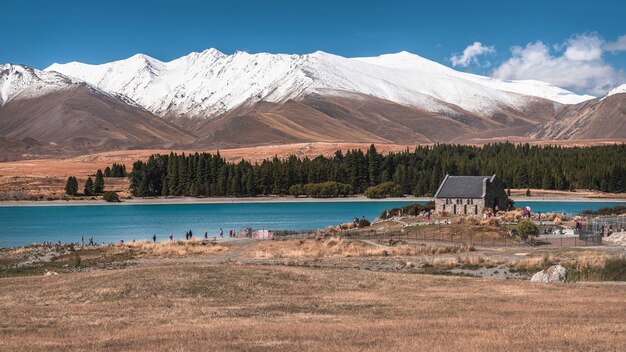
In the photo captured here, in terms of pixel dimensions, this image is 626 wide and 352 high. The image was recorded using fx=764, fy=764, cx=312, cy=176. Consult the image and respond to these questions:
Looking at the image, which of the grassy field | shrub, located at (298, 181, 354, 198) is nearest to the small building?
the grassy field

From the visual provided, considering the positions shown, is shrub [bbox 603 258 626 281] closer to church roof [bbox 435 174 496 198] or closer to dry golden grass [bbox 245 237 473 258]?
dry golden grass [bbox 245 237 473 258]

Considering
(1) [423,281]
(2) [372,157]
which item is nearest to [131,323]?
(1) [423,281]

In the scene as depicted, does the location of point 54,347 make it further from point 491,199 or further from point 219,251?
point 491,199

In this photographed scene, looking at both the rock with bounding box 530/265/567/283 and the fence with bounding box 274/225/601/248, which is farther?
the fence with bounding box 274/225/601/248

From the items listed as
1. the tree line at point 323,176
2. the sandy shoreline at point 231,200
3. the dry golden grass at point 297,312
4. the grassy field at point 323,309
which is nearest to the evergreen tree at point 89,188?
the sandy shoreline at point 231,200

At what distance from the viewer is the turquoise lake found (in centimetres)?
10325

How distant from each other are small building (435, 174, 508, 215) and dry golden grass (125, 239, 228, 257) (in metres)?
41.8

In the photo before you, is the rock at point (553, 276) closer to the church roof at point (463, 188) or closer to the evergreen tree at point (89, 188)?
the church roof at point (463, 188)

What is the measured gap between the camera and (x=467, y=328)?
77.8ft

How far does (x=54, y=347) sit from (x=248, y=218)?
362ft

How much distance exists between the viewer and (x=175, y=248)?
69688 mm

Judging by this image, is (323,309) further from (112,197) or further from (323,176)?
(323,176)

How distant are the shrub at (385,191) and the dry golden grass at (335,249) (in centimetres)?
11413

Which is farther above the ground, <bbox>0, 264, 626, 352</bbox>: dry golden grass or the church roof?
the church roof
